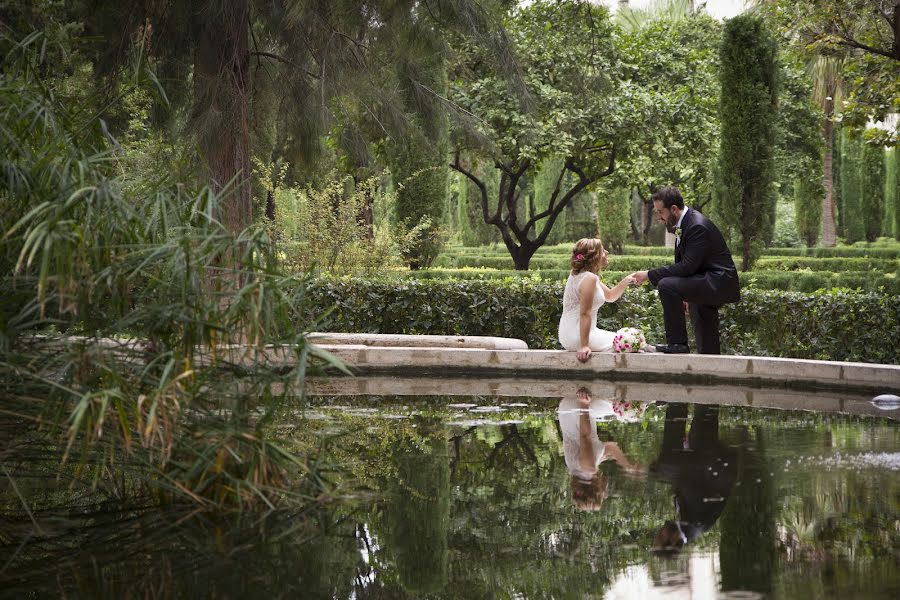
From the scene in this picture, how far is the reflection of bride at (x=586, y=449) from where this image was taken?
5172mm

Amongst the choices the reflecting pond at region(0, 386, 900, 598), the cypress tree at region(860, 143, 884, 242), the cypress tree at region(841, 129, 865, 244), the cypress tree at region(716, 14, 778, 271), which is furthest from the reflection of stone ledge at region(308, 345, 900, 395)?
the cypress tree at region(841, 129, 865, 244)

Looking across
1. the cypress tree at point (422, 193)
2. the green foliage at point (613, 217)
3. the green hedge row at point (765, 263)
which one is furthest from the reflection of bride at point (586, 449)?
the green foliage at point (613, 217)

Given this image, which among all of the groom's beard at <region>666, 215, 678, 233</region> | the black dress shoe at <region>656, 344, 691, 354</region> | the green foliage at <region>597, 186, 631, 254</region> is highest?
the green foliage at <region>597, 186, 631, 254</region>

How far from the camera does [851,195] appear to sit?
4194 cm

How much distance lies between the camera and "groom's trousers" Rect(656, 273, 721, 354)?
8.91 m

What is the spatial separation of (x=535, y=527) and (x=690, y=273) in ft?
15.9

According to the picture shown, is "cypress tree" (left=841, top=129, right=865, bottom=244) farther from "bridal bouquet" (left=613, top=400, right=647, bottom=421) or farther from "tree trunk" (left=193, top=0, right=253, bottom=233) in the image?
"bridal bouquet" (left=613, top=400, right=647, bottom=421)

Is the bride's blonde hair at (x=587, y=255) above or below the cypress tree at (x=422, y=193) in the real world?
below

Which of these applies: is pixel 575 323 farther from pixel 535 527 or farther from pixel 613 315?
pixel 535 527

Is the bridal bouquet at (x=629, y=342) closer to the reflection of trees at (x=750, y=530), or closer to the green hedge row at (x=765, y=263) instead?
the reflection of trees at (x=750, y=530)

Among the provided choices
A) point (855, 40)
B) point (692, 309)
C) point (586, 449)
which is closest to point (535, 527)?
point (586, 449)

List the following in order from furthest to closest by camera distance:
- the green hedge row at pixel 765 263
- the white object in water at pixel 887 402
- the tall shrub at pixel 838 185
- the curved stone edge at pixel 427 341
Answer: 1. the tall shrub at pixel 838 185
2. the green hedge row at pixel 765 263
3. the curved stone edge at pixel 427 341
4. the white object in water at pixel 887 402

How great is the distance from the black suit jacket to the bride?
1.46 feet

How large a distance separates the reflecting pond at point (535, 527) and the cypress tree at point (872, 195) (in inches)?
1436
